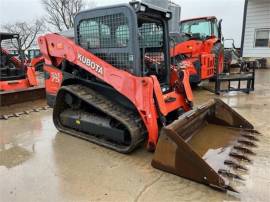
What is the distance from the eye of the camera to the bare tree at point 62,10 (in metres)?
32.9

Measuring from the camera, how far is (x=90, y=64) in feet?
12.2

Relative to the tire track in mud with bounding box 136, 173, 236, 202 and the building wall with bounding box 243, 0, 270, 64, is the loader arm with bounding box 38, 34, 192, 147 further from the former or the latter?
the building wall with bounding box 243, 0, 270, 64

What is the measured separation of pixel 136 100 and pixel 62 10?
33.0m

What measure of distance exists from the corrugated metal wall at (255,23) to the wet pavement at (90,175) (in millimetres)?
10637

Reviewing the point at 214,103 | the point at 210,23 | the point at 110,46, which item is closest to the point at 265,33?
the point at 210,23

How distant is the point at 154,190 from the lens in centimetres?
268

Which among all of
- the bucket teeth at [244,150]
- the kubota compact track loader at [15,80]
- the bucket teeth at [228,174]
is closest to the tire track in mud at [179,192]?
the bucket teeth at [228,174]

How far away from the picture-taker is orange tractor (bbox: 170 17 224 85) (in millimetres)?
7379

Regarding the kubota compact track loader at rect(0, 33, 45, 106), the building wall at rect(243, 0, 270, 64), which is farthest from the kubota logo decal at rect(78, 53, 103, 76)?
the building wall at rect(243, 0, 270, 64)

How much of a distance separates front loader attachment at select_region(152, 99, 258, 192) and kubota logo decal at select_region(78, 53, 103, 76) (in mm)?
1261

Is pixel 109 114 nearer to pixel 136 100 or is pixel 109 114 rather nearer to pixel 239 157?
pixel 136 100

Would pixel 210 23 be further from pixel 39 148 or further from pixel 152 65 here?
pixel 39 148

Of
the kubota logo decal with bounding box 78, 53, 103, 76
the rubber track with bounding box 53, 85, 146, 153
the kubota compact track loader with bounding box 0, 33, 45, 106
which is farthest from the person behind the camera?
the kubota compact track loader with bounding box 0, 33, 45, 106

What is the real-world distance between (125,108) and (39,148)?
1.37m
